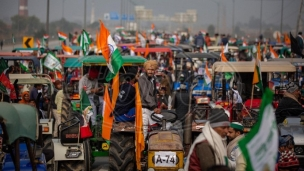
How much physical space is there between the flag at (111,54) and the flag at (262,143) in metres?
7.64

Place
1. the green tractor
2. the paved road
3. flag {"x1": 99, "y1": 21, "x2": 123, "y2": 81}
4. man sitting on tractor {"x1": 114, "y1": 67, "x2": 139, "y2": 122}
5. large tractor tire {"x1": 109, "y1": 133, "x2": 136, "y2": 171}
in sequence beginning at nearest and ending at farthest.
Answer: large tractor tire {"x1": 109, "y1": 133, "x2": 136, "y2": 171} < man sitting on tractor {"x1": 114, "y1": 67, "x2": 139, "y2": 122} < the green tractor < flag {"x1": 99, "y1": 21, "x2": 123, "y2": 81} < the paved road

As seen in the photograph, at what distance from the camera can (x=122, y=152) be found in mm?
12102

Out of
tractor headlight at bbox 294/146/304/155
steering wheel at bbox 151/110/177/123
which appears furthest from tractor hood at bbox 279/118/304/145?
steering wheel at bbox 151/110/177/123

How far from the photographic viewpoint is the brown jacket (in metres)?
7.65

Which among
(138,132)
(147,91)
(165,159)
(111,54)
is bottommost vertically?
(165,159)

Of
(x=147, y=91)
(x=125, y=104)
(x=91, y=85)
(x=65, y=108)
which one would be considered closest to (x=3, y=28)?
(x=65, y=108)

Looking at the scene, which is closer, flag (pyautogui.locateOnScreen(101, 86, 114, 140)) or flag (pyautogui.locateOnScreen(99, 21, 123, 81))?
flag (pyautogui.locateOnScreen(101, 86, 114, 140))

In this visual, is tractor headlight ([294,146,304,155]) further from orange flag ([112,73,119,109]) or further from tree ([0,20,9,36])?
tree ([0,20,9,36])

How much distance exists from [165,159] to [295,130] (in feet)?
11.9

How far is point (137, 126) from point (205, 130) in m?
4.19

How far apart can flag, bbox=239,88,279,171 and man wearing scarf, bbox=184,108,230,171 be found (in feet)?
3.95

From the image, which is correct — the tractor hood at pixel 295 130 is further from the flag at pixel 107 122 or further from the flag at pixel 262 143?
the flag at pixel 262 143

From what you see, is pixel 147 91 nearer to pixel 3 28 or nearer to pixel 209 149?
pixel 209 149

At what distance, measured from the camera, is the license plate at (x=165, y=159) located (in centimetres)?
1070
